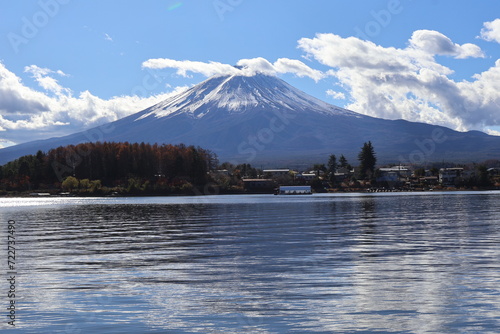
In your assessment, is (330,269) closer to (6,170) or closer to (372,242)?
(372,242)

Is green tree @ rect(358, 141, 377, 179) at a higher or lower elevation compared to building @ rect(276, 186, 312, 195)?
higher

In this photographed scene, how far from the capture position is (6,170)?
176m

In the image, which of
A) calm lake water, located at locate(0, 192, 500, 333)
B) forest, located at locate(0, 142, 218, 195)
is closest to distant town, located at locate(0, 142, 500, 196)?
forest, located at locate(0, 142, 218, 195)

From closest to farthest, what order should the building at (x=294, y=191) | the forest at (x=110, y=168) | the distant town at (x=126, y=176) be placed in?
the distant town at (x=126, y=176) < the building at (x=294, y=191) < the forest at (x=110, y=168)

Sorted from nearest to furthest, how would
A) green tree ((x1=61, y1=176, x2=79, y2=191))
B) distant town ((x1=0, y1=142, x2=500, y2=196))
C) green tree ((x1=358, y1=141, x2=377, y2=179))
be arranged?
green tree ((x1=61, y1=176, x2=79, y2=191))
distant town ((x1=0, y1=142, x2=500, y2=196))
green tree ((x1=358, y1=141, x2=377, y2=179))

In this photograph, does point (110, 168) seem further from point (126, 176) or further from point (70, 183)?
point (70, 183)

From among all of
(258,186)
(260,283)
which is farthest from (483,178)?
(260,283)

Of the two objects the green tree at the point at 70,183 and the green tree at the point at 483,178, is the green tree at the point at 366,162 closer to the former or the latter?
the green tree at the point at 483,178

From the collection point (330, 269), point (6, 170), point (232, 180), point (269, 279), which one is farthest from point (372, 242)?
point (6, 170)

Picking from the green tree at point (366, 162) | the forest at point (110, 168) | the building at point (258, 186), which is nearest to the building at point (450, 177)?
the green tree at point (366, 162)

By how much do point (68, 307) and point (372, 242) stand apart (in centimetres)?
1904

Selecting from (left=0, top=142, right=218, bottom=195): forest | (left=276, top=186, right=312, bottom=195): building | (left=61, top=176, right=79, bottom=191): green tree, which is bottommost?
(left=276, top=186, right=312, bottom=195): building

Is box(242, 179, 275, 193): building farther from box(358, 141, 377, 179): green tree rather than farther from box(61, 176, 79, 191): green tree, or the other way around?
box(61, 176, 79, 191): green tree

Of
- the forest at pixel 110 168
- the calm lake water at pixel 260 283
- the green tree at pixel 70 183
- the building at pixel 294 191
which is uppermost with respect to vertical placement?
the forest at pixel 110 168
